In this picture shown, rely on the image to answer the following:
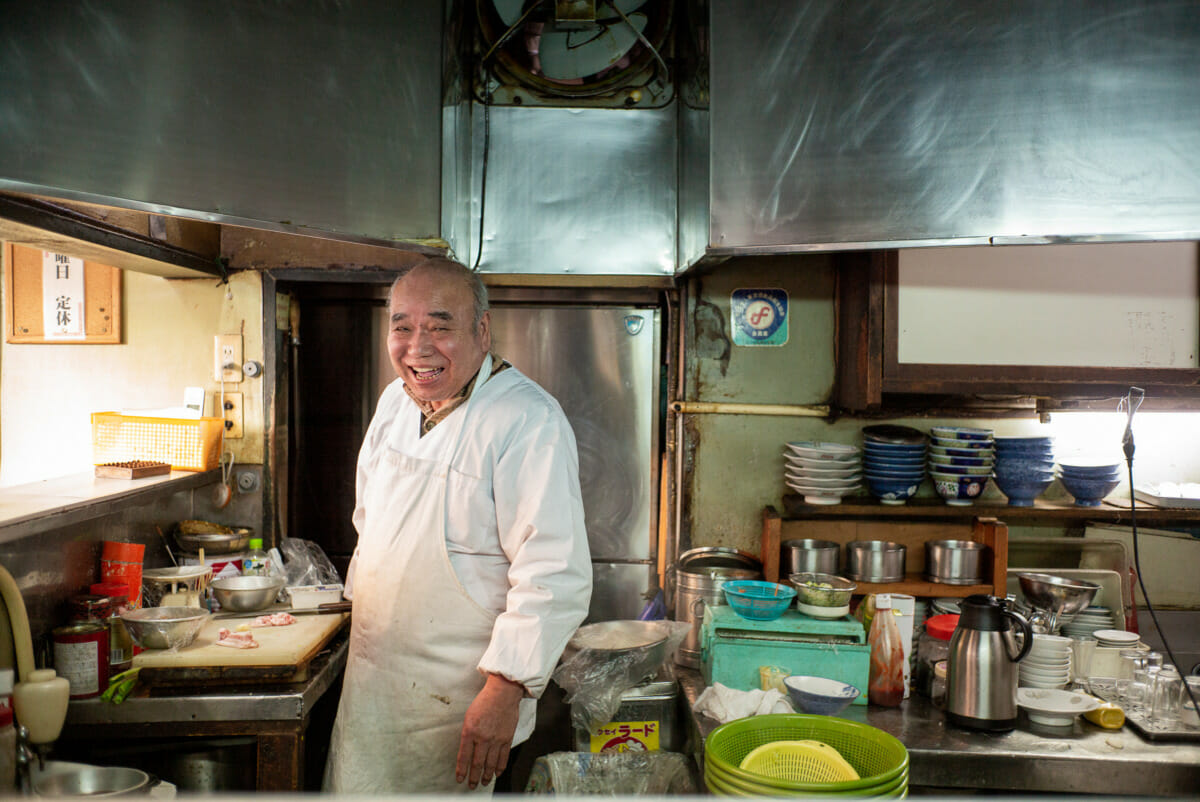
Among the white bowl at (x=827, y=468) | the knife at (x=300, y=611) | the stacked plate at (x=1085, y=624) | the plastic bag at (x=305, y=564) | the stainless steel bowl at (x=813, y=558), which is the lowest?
the stacked plate at (x=1085, y=624)

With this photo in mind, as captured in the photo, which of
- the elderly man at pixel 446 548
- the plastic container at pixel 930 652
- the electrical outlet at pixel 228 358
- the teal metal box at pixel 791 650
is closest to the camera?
the elderly man at pixel 446 548

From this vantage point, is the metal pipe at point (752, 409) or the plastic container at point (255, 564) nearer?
the plastic container at point (255, 564)

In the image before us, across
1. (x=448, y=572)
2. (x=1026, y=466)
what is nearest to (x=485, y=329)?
(x=448, y=572)

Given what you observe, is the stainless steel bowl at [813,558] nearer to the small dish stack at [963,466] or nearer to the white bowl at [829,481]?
the white bowl at [829,481]

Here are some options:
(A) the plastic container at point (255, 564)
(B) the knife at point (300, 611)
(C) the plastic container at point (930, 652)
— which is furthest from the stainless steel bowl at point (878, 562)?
(A) the plastic container at point (255, 564)

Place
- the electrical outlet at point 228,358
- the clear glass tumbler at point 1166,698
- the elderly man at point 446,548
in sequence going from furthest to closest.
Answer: the electrical outlet at point 228,358 < the clear glass tumbler at point 1166,698 < the elderly man at point 446,548

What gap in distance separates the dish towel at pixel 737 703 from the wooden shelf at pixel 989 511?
87 centimetres

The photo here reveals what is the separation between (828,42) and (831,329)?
1.24 meters

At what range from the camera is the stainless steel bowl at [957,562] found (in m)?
3.02

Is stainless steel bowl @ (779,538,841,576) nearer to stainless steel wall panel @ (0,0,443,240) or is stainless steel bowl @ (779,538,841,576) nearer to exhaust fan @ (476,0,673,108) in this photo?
stainless steel wall panel @ (0,0,443,240)

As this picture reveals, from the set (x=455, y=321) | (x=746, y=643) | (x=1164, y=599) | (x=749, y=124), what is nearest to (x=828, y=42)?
(x=749, y=124)

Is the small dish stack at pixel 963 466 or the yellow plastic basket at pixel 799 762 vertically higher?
the small dish stack at pixel 963 466

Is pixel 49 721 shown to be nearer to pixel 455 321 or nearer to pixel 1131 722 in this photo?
pixel 455 321

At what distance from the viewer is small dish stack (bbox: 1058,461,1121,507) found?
3115 millimetres
